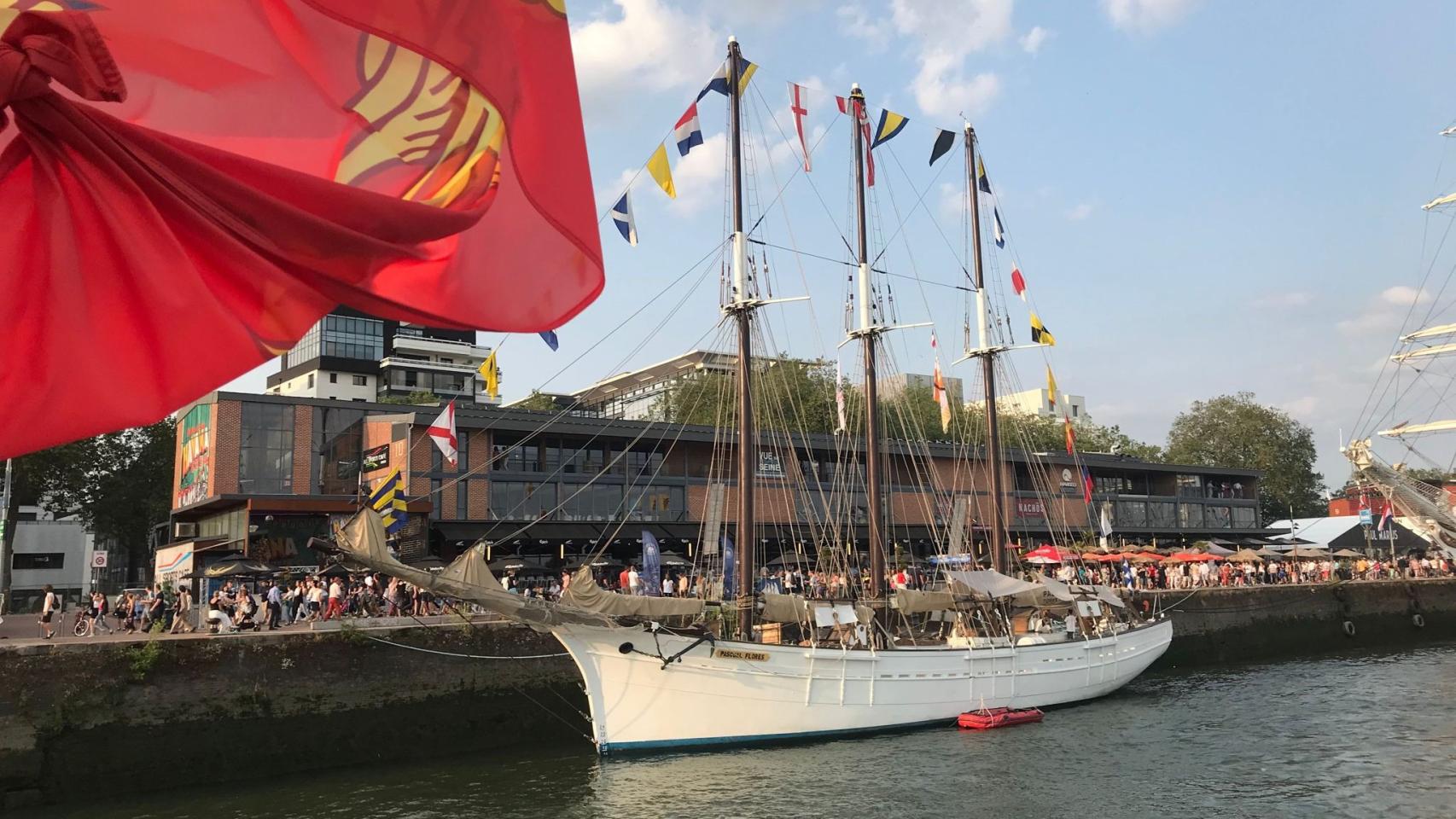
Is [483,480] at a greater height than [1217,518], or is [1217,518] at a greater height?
[483,480]

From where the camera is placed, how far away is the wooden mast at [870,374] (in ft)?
114

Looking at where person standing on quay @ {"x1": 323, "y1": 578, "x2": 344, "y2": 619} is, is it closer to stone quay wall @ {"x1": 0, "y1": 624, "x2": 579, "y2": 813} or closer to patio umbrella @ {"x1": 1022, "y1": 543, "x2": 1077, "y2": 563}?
stone quay wall @ {"x1": 0, "y1": 624, "x2": 579, "y2": 813}

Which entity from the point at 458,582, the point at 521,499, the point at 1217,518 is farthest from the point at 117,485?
the point at 1217,518

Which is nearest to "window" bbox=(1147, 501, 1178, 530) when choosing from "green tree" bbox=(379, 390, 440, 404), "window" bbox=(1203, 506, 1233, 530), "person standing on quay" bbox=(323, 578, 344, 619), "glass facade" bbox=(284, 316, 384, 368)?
"window" bbox=(1203, 506, 1233, 530)

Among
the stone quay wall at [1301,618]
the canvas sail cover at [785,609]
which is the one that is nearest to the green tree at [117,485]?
the canvas sail cover at [785,609]

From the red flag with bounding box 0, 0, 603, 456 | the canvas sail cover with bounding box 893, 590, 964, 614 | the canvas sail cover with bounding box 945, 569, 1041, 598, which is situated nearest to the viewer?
the red flag with bounding box 0, 0, 603, 456

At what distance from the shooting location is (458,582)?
24.2 meters

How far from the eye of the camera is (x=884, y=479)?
56719 millimetres

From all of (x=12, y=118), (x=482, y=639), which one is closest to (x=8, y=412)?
(x=12, y=118)

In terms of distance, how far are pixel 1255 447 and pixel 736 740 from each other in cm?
9102

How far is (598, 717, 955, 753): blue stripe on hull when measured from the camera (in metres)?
25.8

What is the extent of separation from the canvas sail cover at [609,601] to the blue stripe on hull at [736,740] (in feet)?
10.3

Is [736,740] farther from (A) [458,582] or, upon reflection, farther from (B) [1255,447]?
(B) [1255,447]

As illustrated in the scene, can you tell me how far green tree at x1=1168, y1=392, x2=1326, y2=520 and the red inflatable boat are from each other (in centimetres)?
7916
